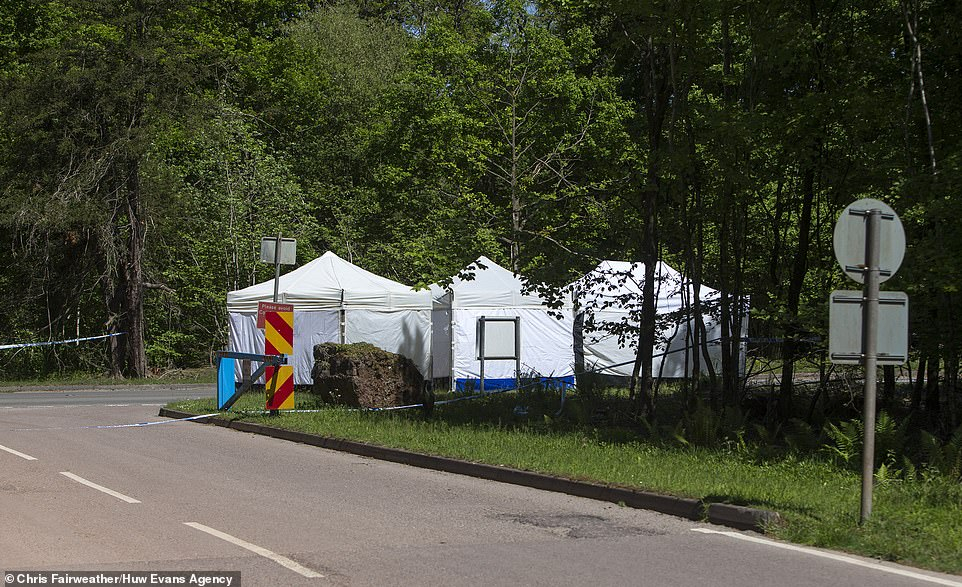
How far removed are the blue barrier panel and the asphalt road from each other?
20.5 feet

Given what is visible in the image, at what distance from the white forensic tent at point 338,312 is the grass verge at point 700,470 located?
28.5 feet

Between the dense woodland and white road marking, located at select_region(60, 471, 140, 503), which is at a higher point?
the dense woodland

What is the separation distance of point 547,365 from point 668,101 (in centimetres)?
1158

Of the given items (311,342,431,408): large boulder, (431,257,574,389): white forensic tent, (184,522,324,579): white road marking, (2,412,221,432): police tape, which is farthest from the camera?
(431,257,574,389): white forensic tent

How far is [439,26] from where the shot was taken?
39.2m

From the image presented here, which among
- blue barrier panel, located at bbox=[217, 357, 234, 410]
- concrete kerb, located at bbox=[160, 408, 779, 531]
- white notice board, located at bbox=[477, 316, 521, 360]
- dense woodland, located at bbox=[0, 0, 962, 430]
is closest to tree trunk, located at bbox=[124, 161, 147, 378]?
dense woodland, located at bbox=[0, 0, 962, 430]

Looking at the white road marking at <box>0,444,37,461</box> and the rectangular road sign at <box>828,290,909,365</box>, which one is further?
the white road marking at <box>0,444,37,461</box>

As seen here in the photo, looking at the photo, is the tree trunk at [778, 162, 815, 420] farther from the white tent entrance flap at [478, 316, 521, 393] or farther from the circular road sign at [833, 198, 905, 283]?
the white tent entrance flap at [478, 316, 521, 393]

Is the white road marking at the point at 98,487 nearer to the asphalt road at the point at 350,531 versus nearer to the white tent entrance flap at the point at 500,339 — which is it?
the asphalt road at the point at 350,531

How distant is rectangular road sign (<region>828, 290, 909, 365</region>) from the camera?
8648mm

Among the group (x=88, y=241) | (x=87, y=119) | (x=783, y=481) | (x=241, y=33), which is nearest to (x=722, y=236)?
(x=783, y=481)

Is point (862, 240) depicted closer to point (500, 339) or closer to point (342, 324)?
point (500, 339)

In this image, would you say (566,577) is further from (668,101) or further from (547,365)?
→ (547,365)

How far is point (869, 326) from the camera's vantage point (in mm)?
8633
